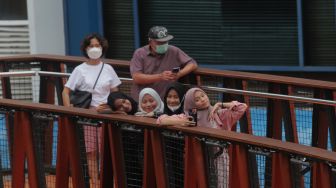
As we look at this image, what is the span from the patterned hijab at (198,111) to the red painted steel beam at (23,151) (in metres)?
1.48

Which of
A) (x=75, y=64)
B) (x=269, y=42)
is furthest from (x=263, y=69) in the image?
(x=75, y=64)

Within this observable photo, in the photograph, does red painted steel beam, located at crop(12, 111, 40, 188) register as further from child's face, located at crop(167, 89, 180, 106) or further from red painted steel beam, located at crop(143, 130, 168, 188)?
red painted steel beam, located at crop(143, 130, 168, 188)

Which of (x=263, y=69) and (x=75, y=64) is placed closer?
(x=75, y=64)

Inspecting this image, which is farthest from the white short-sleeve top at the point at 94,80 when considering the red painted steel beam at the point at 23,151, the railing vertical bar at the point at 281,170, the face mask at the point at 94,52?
the railing vertical bar at the point at 281,170

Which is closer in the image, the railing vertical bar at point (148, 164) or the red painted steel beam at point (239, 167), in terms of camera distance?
the red painted steel beam at point (239, 167)

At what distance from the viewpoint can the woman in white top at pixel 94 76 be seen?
12.0 m

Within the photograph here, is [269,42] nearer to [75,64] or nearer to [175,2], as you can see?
[175,2]

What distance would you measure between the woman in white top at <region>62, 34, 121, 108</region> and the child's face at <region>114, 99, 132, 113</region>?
1.44m

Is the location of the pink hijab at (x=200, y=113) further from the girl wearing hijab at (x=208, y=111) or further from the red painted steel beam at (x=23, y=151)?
the red painted steel beam at (x=23, y=151)

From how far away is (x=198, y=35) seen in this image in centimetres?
1659

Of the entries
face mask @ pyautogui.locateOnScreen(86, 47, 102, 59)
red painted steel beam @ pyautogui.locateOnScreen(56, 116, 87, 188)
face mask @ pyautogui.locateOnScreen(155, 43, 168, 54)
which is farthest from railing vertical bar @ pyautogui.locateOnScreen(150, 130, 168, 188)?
face mask @ pyautogui.locateOnScreen(86, 47, 102, 59)

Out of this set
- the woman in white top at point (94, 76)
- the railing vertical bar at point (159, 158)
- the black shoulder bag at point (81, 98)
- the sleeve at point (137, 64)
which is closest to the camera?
the railing vertical bar at point (159, 158)

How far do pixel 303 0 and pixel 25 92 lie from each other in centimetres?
391

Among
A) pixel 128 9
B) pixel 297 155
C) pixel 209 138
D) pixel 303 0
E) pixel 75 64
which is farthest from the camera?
pixel 128 9
